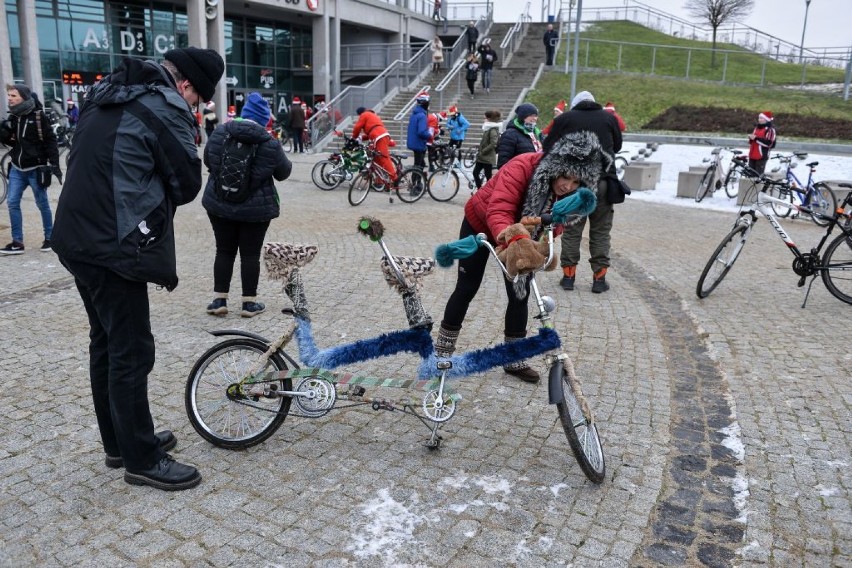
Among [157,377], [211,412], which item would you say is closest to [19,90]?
[157,377]

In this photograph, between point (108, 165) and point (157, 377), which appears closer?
point (108, 165)

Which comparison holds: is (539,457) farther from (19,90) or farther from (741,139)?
(741,139)

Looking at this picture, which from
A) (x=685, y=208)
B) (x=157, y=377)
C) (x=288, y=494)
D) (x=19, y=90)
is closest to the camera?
(x=288, y=494)

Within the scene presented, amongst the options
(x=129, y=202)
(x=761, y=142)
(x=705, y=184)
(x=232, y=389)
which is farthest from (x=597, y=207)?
(x=761, y=142)

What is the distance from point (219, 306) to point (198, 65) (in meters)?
3.34

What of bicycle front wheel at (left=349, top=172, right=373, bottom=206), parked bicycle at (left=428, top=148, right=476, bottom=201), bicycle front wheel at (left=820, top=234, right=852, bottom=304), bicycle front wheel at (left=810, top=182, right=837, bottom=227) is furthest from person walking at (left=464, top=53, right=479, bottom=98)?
bicycle front wheel at (left=820, top=234, right=852, bottom=304)

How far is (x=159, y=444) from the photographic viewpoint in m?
3.50

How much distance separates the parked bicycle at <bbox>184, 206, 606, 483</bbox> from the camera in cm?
378

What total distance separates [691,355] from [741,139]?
17.5 m

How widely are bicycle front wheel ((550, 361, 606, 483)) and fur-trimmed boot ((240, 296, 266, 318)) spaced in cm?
354

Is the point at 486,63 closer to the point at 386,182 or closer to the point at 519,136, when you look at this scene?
the point at 386,182

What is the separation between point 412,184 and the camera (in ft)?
46.4

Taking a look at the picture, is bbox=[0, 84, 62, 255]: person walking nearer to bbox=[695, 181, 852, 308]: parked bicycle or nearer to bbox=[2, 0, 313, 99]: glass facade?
bbox=[695, 181, 852, 308]: parked bicycle

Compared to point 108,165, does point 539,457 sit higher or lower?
lower
